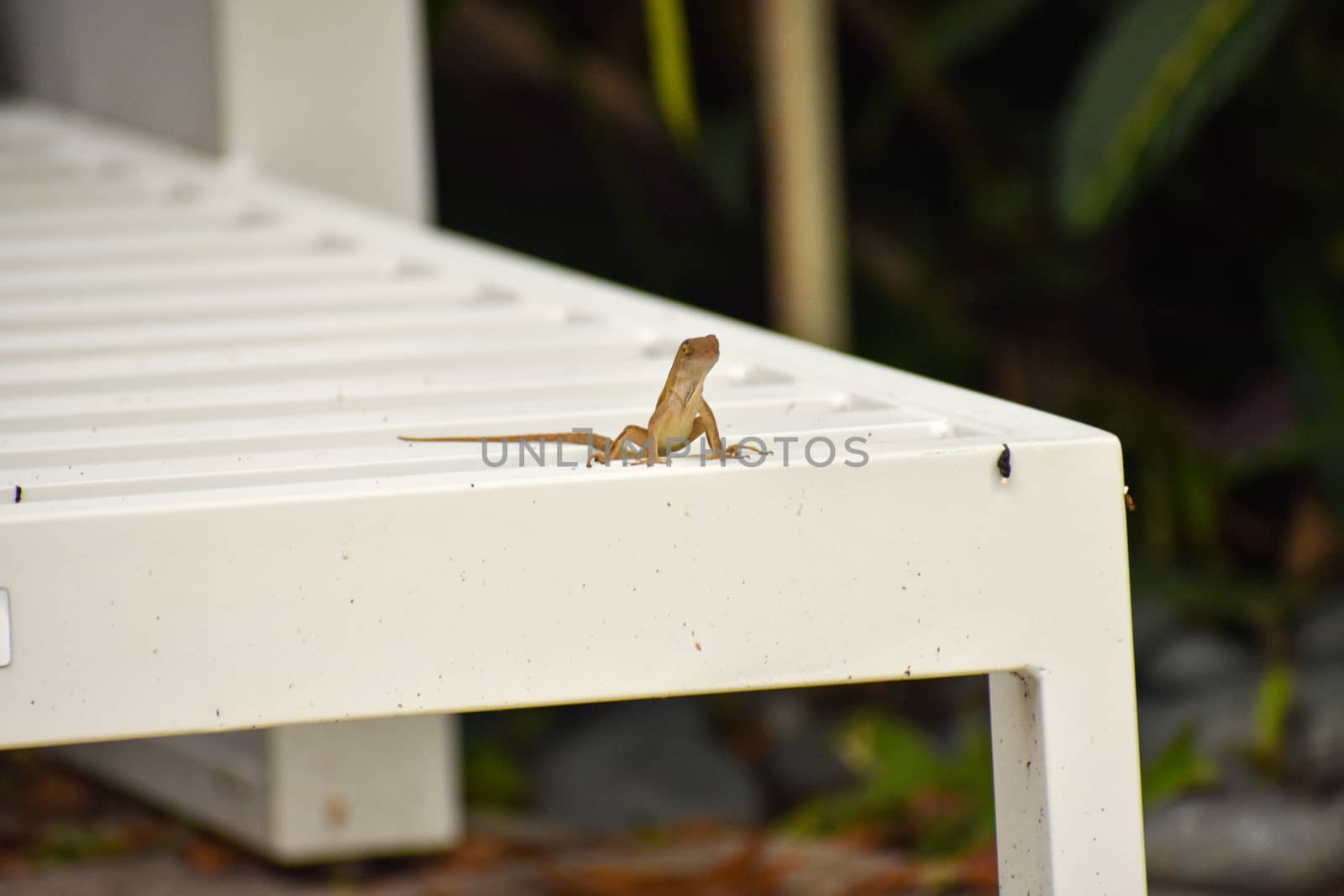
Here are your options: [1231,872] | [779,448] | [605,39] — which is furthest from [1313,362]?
[779,448]

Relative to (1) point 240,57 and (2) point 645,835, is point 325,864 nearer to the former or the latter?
(2) point 645,835

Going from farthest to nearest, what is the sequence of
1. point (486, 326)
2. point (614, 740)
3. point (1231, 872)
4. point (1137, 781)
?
point (614, 740)
point (1231, 872)
point (486, 326)
point (1137, 781)

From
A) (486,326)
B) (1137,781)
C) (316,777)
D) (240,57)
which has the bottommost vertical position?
(316,777)

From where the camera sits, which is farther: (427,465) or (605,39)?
(605,39)

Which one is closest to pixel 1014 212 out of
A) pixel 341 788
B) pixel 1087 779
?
pixel 341 788

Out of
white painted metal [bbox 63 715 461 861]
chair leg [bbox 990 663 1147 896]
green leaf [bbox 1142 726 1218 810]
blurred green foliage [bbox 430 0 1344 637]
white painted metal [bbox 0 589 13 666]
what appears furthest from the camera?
blurred green foliage [bbox 430 0 1344 637]

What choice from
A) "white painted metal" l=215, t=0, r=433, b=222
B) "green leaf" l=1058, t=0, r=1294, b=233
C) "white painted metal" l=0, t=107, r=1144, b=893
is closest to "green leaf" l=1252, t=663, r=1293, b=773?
"green leaf" l=1058, t=0, r=1294, b=233

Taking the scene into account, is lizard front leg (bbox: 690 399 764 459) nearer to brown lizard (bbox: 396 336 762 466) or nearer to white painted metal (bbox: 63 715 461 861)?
brown lizard (bbox: 396 336 762 466)
